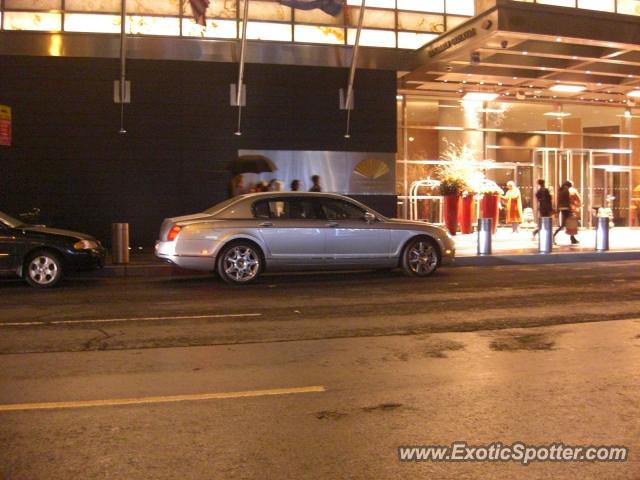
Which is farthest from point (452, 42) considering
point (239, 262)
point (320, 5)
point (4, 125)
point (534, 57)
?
point (4, 125)

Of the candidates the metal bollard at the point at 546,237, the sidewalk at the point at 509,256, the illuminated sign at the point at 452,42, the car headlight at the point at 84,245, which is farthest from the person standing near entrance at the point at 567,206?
the car headlight at the point at 84,245

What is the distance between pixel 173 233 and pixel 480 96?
1430 centimetres

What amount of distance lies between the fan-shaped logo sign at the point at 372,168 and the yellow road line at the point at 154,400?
14.4 m

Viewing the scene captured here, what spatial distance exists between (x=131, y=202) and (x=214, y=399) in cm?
1369

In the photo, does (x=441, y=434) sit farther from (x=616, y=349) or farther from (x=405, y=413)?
(x=616, y=349)

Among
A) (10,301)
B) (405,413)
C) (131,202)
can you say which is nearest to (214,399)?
(405,413)

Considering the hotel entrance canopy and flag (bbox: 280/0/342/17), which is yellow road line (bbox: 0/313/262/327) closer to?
the hotel entrance canopy

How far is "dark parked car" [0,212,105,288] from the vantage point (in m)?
12.1

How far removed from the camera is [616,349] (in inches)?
288

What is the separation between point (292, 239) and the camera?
12.6 metres

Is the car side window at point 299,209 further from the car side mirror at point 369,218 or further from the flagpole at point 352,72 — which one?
the flagpole at point 352,72

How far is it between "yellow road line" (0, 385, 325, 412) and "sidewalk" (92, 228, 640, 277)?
324 inches

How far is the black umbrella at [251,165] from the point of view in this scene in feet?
56.7

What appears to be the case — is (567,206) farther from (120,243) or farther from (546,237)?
(120,243)
